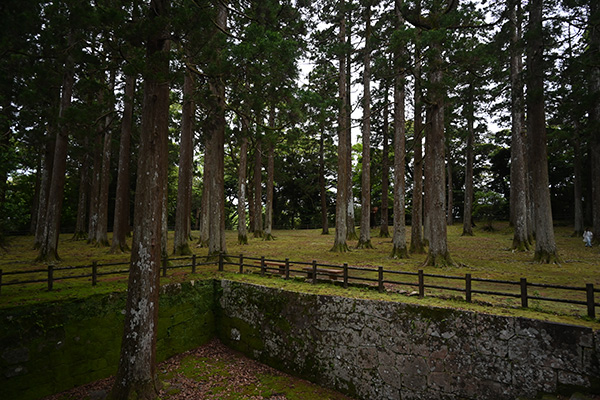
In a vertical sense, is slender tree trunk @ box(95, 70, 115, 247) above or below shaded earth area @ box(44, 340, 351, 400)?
above

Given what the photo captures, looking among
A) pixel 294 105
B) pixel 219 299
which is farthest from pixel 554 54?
pixel 219 299

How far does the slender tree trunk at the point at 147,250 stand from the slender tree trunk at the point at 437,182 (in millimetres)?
9011

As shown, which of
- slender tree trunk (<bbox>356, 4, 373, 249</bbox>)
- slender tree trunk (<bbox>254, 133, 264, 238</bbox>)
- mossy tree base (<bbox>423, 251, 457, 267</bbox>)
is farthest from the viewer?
slender tree trunk (<bbox>254, 133, 264, 238</bbox>)

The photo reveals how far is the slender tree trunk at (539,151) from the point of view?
1138cm

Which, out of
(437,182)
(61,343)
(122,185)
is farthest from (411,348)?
(122,185)

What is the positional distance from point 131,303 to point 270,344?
166 inches

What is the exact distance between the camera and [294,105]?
11.2 m

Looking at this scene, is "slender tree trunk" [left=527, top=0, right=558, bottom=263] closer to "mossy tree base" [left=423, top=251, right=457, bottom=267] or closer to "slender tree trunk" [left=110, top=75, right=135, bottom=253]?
"mossy tree base" [left=423, top=251, right=457, bottom=267]

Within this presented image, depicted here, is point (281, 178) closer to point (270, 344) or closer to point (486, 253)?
point (486, 253)

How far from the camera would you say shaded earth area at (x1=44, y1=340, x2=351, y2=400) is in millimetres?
6773

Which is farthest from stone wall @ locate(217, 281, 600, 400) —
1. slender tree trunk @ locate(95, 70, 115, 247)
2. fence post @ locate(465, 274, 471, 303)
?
slender tree trunk @ locate(95, 70, 115, 247)

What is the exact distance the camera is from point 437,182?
1110 cm

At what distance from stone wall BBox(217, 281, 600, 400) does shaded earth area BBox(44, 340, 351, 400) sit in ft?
1.14

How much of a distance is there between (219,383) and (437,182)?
985cm
